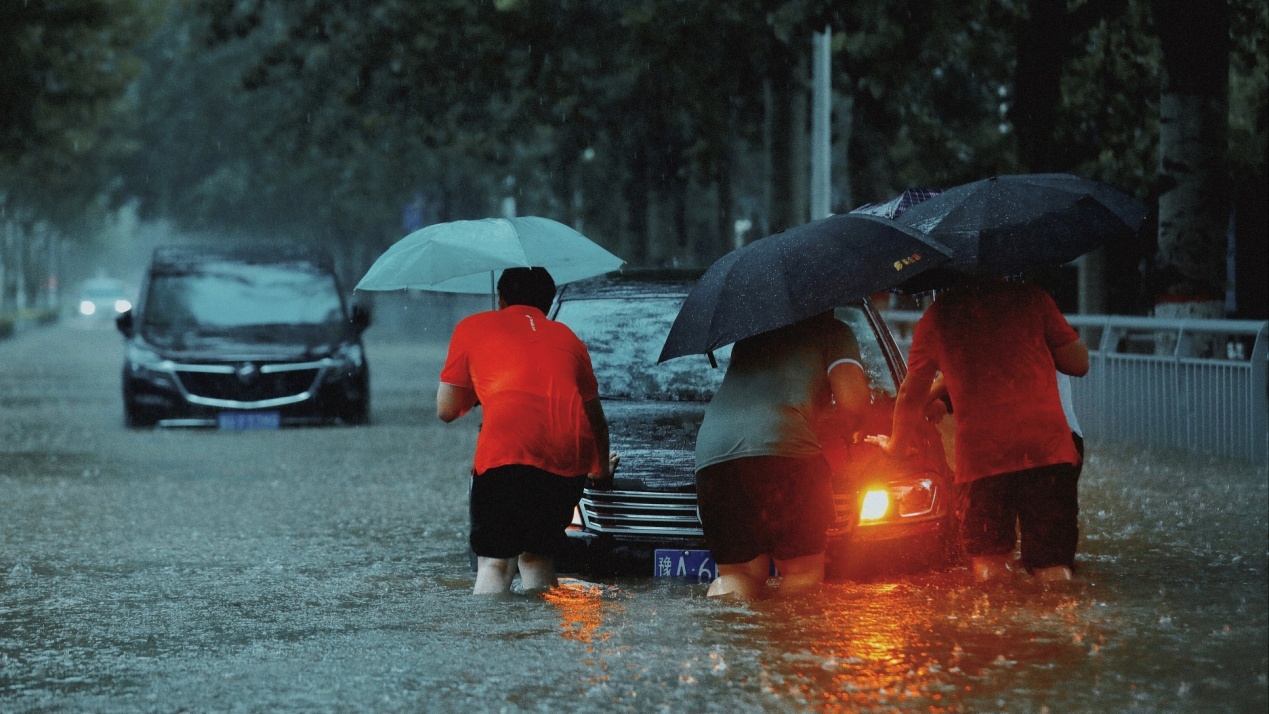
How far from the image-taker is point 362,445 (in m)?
18.4

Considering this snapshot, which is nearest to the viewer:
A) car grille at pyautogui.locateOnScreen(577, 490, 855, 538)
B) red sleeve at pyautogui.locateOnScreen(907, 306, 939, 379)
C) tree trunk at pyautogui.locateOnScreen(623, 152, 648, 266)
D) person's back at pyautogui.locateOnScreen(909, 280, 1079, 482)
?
person's back at pyautogui.locateOnScreen(909, 280, 1079, 482)

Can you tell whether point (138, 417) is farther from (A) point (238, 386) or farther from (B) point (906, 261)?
(B) point (906, 261)

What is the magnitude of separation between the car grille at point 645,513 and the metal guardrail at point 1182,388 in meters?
8.03

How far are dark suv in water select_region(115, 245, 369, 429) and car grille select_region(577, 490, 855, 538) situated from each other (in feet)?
39.2

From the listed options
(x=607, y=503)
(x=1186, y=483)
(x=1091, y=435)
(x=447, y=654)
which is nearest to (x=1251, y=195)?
(x=1091, y=435)

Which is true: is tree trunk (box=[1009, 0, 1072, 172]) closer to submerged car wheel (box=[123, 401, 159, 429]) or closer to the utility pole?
the utility pole

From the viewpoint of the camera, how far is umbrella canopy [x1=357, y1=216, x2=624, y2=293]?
8234 mm

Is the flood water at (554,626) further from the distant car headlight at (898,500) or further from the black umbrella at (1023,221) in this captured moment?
the black umbrella at (1023,221)

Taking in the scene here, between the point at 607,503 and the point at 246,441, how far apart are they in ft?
36.2

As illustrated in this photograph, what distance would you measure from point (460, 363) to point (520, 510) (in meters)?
0.58

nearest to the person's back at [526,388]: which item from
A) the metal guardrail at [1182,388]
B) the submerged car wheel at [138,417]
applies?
the metal guardrail at [1182,388]

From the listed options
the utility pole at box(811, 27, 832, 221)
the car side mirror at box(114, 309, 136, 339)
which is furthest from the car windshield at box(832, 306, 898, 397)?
the utility pole at box(811, 27, 832, 221)

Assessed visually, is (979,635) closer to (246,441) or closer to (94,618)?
(94,618)

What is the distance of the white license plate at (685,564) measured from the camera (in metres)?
8.27
